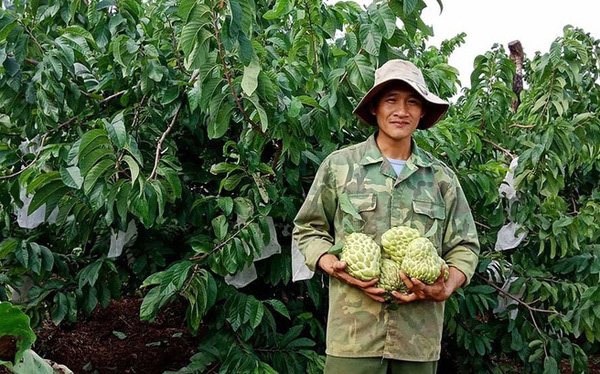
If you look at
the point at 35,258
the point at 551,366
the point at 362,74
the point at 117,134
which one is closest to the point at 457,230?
the point at 362,74

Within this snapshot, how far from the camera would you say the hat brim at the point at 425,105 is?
183cm

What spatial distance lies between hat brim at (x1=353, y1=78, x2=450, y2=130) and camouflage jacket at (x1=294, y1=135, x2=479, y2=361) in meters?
0.09

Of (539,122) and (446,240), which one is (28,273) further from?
(539,122)

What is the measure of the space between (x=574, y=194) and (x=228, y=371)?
2882mm

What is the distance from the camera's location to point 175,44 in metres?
2.61

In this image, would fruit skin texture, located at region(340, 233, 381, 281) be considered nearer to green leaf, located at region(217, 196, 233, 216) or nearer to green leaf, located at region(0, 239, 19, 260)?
green leaf, located at region(217, 196, 233, 216)

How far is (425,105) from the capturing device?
6.43 ft

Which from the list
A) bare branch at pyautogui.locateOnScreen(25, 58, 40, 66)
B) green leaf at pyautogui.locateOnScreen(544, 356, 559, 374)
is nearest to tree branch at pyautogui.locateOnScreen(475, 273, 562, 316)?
green leaf at pyautogui.locateOnScreen(544, 356, 559, 374)

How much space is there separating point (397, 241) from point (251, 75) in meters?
0.61

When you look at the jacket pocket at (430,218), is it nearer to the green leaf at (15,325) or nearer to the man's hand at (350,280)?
the man's hand at (350,280)

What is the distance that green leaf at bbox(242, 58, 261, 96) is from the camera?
1827mm

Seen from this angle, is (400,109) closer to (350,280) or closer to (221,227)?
(350,280)

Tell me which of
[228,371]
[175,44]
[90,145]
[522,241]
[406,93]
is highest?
[175,44]

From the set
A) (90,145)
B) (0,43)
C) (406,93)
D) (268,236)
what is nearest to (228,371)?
(268,236)
